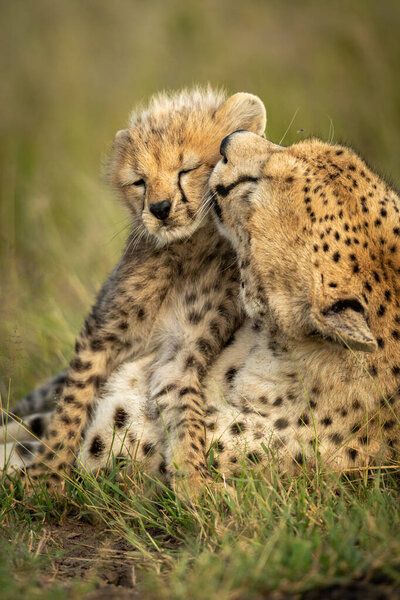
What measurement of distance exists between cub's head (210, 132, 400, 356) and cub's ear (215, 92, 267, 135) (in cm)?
48

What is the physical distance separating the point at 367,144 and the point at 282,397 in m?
3.43

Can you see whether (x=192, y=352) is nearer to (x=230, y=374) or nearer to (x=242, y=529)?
(x=230, y=374)

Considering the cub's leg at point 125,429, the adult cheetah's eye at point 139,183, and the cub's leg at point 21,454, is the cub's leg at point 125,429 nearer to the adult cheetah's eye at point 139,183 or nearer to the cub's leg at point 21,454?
the cub's leg at point 21,454

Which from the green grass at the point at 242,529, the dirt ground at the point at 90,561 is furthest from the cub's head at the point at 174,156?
the dirt ground at the point at 90,561

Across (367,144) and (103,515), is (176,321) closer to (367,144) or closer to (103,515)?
(103,515)

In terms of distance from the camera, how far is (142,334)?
2.80 metres

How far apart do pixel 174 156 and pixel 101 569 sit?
1404 millimetres

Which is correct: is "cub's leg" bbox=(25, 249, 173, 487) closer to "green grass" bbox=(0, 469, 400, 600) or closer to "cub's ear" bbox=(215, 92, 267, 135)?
"green grass" bbox=(0, 469, 400, 600)

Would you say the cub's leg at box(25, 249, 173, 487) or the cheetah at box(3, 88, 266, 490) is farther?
the cub's leg at box(25, 249, 173, 487)

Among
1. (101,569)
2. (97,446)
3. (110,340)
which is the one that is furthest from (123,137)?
(101,569)

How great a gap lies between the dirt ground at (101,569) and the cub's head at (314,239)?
649mm

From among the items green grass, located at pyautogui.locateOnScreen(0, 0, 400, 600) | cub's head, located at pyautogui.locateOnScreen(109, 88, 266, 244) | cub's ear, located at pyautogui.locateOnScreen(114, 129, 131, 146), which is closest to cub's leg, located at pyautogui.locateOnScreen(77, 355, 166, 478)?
green grass, located at pyautogui.locateOnScreen(0, 0, 400, 600)

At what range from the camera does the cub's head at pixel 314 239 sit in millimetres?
2121

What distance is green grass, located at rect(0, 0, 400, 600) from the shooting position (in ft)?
5.86
